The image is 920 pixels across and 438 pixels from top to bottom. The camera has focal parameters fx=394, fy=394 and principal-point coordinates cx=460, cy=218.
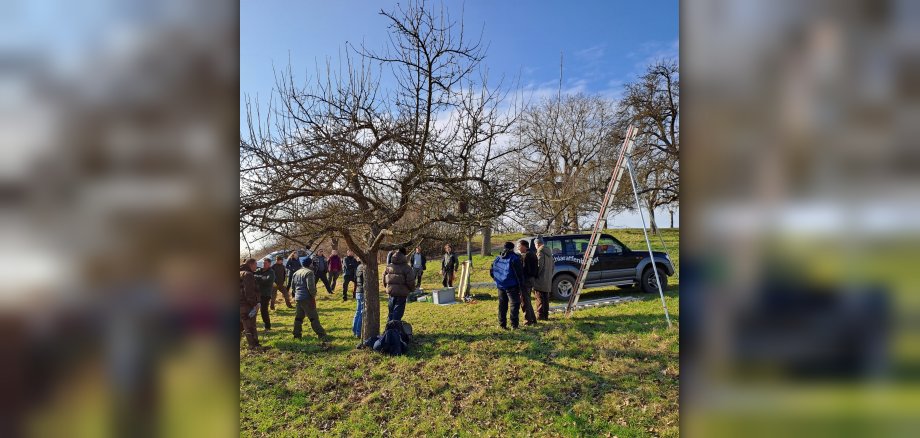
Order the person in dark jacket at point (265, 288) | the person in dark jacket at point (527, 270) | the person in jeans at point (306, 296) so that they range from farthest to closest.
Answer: the person in dark jacket at point (265, 288) → the person in dark jacket at point (527, 270) → the person in jeans at point (306, 296)

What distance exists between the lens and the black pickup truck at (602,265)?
11234 mm

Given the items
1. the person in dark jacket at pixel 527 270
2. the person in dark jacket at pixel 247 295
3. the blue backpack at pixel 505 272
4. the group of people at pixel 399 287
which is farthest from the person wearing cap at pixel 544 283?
the person in dark jacket at pixel 247 295

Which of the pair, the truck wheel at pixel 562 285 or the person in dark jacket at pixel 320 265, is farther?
the person in dark jacket at pixel 320 265

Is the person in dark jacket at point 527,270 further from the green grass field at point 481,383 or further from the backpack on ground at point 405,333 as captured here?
the backpack on ground at point 405,333

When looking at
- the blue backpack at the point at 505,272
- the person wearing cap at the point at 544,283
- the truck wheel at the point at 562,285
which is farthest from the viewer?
the truck wheel at the point at 562,285

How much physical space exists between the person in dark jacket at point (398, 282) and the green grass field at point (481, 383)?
741mm

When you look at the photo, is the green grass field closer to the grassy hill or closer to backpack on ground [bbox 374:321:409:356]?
backpack on ground [bbox 374:321:409:356]
